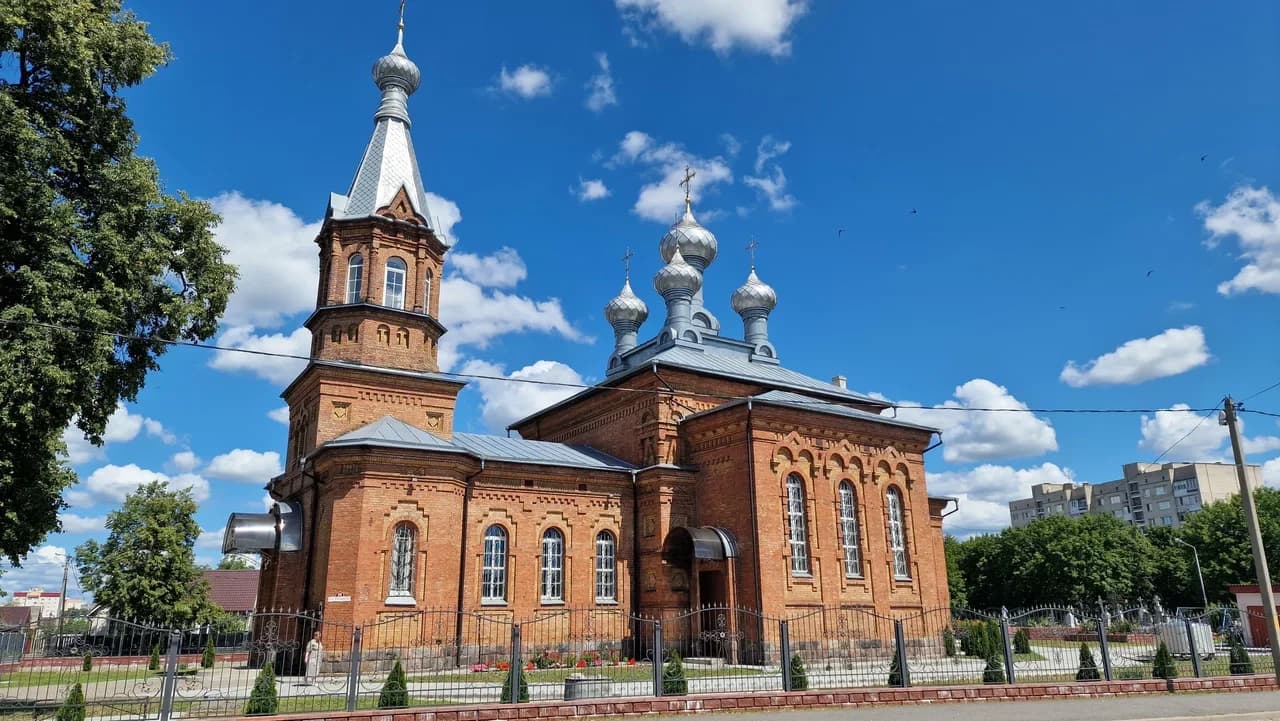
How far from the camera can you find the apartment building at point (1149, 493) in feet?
234

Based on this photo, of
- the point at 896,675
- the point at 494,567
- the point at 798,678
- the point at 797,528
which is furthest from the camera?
the point at 797,528

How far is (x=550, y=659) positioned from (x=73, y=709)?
11132 mm

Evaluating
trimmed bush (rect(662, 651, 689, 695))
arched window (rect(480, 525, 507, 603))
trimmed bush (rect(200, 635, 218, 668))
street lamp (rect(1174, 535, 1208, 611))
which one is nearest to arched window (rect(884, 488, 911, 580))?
arched window (rect(480, 525, 507, 603))

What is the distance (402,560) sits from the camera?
1902 cm

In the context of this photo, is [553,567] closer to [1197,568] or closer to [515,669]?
[515,669]

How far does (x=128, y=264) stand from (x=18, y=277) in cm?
141

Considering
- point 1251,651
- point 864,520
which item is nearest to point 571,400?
point 864,520

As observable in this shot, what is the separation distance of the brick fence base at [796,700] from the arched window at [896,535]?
840 centimetres

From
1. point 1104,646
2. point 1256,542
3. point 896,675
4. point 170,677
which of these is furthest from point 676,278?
point 170,677

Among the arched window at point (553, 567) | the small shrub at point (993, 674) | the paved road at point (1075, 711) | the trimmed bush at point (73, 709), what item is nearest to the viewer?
the trimmed bush at point (73, 709)

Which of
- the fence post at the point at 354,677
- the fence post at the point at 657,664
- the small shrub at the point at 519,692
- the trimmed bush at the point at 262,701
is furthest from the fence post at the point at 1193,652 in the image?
the trimmed bush at the point at 262,701

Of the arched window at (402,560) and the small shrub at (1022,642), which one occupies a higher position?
the arched window at (402,560)

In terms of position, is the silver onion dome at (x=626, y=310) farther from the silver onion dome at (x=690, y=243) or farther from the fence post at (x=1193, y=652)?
the fence post at (x=1193, y=652)

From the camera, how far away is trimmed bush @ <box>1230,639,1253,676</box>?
54.6 ft
